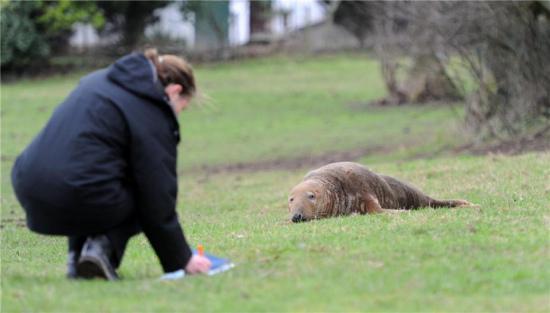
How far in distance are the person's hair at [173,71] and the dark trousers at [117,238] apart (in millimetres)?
1017

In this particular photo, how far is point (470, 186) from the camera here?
13500 millimetres

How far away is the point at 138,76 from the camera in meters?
7.03

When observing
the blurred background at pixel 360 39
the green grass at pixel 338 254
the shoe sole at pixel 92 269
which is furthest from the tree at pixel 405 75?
the shoe sole at pixel 92 269

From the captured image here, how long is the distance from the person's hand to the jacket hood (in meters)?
1.19

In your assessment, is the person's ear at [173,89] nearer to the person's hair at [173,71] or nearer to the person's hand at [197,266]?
the person's hair at [173,71]

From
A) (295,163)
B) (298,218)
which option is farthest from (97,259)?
(295,163)

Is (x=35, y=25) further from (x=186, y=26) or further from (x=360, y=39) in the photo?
(x=360, y=39)

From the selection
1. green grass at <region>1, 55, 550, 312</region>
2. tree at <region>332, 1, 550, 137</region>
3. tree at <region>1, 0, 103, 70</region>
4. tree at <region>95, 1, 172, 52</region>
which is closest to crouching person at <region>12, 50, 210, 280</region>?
green grass at <region>1, 55, 550, 312</region>

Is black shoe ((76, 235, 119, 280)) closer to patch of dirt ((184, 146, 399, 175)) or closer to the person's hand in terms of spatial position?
the person's hand

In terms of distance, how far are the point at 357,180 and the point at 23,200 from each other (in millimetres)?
4708

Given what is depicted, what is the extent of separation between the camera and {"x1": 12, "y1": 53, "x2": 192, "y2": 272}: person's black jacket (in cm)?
684

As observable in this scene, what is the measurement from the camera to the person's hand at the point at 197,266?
7138mm

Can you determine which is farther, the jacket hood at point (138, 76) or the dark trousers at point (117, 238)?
the dark trousers at point (117, 238)

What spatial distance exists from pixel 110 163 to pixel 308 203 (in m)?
4.15
